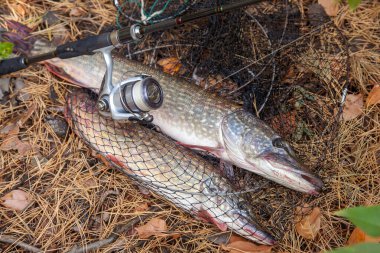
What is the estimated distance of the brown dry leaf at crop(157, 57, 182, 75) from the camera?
3.04 m

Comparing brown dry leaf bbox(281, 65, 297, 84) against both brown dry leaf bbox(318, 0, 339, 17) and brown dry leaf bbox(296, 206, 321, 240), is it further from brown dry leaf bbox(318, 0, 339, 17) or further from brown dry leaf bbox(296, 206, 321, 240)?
brown dry leaf bbox(296, 206, 321, 240)

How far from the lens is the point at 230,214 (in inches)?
97.0

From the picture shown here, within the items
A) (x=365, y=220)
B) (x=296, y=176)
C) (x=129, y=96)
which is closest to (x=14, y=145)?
(x=129, y=96)

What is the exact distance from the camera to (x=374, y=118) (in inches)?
111

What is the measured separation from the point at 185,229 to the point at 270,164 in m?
0.70

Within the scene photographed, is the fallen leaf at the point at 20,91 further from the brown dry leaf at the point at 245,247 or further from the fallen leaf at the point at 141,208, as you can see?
the brown dry leaf at the point at 245,247

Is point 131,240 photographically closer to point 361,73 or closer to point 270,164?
point 270,164

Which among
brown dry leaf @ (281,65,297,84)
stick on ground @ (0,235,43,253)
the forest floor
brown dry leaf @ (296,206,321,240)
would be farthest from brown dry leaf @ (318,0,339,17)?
stick on ground @ (0,235,43,253)

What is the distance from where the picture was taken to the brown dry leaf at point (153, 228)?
250 centimetres

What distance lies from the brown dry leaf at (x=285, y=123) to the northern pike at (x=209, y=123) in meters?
0.20

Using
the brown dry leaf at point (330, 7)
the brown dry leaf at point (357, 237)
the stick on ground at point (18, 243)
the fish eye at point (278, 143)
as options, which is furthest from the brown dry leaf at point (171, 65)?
the brown dry leaf at point (357, 237)

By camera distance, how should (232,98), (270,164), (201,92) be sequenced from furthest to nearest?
(232,98) < (201,92) < (270,164)

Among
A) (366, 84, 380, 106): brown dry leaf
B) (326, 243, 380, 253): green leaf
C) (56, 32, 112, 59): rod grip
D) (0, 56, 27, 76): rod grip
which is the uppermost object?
(56, 32, 112, 59): rod grip

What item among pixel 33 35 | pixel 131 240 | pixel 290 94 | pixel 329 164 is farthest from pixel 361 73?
pixel 33 35
